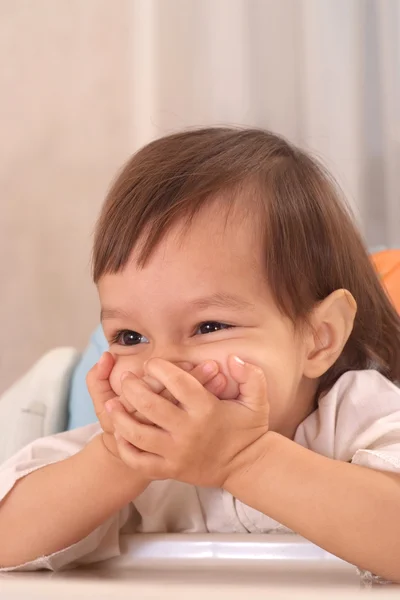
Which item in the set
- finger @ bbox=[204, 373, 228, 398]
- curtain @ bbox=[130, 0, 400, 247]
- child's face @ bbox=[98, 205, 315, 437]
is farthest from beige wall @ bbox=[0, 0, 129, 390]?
finger @ bbox=[204, 373, 228, 398]

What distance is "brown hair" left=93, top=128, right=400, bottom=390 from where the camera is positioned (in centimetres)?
74

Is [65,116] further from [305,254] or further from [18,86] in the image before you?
[305,254]

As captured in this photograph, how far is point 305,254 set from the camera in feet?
2.60

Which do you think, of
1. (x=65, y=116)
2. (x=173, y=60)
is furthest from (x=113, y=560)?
(x=65, y=116)

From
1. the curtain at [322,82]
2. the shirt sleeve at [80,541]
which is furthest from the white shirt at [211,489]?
the curtain at [322,82]

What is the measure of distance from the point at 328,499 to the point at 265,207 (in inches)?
11.6

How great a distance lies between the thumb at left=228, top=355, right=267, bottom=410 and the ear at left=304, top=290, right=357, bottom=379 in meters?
0.18

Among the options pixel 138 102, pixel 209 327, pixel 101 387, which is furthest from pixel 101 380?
pixel 138 102

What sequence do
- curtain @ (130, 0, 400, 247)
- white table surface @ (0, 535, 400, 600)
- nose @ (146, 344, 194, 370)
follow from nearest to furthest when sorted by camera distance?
1. white table surface @ (0, 535, 400, 600)
2. nose @ (146, 344, 194, 370)
3. curtain @ (130, 0, 400, 247)

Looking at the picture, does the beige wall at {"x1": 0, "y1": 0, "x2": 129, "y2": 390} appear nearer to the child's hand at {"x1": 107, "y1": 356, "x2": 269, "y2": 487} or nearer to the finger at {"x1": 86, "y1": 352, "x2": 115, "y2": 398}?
the finger at {"x1": 86, "y1": 352, "x2": 115, "y2": 398}

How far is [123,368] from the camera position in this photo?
0.71 m

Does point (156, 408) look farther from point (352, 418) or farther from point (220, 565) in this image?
point (352, 418)

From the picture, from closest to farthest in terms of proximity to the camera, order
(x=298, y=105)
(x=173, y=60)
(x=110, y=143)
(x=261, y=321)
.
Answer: (x=261, y=321) → (x=298, y=105) → (x=173, y=60) → (x=110, y=143)

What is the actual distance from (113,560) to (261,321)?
0.88ft
